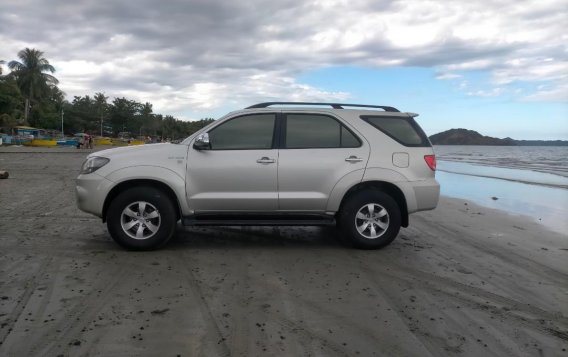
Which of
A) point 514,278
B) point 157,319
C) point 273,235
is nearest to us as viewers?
point 157,319

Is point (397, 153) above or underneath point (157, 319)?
above

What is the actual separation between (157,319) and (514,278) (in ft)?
12.7

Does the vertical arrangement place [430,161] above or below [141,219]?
above

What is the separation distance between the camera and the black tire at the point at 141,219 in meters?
6.19

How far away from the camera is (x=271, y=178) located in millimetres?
6371

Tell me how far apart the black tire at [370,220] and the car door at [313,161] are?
0.31 m

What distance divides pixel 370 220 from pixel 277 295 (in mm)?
2272

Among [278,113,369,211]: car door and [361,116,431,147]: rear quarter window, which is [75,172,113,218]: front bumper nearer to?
[278,113,369,211]: car door

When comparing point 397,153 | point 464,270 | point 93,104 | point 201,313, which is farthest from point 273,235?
point 93,104

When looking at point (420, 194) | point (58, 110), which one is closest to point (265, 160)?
point (420, 194)

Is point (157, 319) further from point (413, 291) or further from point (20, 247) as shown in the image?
point (20, 247)

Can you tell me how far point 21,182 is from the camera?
→ 14.0 meters

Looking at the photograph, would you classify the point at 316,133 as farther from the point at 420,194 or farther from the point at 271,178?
the point at 420,194

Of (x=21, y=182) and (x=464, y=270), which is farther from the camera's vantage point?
(x=21, y=182)
